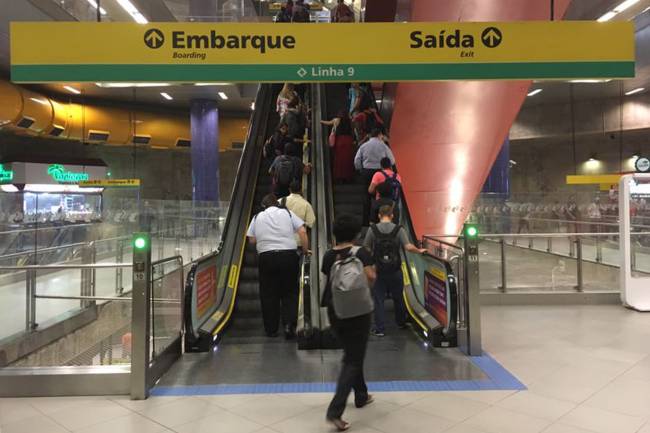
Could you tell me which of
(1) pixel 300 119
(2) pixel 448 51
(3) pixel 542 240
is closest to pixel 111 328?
(1) pixel 300 119

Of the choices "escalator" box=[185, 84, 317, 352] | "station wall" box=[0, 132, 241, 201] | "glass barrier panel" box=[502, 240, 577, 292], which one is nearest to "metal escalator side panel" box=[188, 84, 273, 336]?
"escalator" box=[185, 84, 317, 352]

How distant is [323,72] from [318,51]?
0.64ft

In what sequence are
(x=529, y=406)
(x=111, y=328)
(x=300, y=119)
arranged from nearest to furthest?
(x=529, y=406) < (x=111, y=328) < (x=300, y=119)

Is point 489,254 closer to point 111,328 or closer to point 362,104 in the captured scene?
point 362,104

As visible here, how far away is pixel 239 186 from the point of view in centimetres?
803

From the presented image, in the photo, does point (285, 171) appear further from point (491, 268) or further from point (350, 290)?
point (350, 290)

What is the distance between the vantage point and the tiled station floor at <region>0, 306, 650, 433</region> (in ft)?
11.1

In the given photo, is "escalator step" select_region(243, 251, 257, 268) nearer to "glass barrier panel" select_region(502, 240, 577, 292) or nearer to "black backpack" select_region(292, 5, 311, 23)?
"glass barrier panel" select_region(502, 240, 577, 292)

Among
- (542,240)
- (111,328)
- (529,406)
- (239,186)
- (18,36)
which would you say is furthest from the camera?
(542,240)

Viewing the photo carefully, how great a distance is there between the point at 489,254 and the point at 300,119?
12.8 feet

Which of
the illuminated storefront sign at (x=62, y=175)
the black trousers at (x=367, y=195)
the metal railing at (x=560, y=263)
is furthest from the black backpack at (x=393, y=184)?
the illuminated storefront sign at (x=62, y=175)

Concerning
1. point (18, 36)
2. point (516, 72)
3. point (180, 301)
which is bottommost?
point (180, 301)

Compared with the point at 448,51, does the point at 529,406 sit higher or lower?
lower

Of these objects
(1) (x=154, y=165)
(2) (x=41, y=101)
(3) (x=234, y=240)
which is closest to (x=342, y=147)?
(3) (x=234, y=240)
